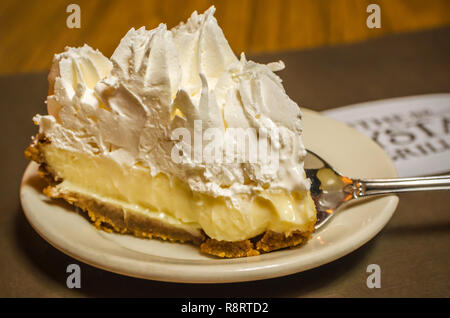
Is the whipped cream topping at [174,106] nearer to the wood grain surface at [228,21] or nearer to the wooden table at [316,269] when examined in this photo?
the wooden table at [316,269]

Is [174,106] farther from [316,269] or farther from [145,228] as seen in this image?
[316,269]

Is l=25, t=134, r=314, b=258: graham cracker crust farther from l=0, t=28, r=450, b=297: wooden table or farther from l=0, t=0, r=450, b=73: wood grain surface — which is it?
l=0, t=0, r=450, b=73: wood grain surface

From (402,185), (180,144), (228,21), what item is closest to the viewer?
(180,144)

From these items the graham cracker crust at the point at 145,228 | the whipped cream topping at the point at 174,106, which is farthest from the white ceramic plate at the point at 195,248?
the whipped cream topping at the point at 174,106

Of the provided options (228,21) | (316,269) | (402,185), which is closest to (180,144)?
(316,269)

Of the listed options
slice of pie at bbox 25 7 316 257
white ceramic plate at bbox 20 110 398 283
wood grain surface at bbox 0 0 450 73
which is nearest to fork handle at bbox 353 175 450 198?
white ceramic plate at bbox 20 110 398 283

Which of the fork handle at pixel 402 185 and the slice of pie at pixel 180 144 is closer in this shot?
the slice of pie at pixel 180 144

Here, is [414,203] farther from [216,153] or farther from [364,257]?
[216,153]
